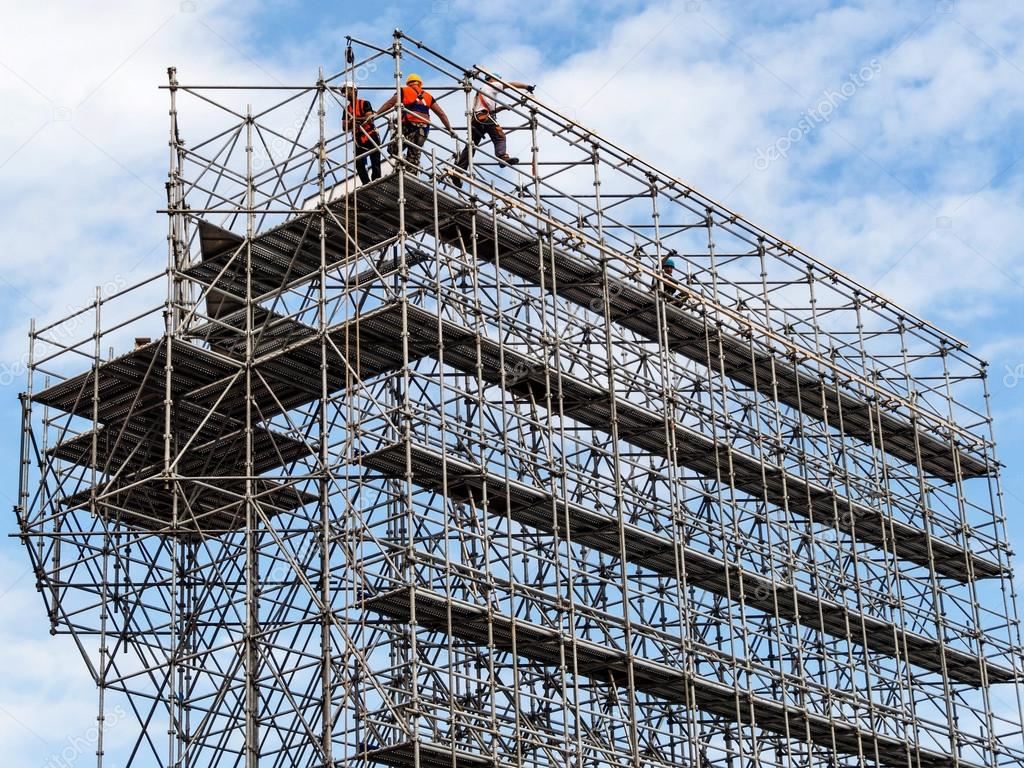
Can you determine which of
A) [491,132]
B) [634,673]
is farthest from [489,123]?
[634,673]

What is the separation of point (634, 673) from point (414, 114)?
36.2 feet

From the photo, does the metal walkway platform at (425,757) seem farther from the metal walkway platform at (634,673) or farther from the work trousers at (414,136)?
the work trousers at (414,136)

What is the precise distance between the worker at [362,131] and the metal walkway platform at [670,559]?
560cm

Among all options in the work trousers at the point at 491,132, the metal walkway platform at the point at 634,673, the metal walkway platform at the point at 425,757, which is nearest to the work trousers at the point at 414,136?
the work trousers at the point at 491,132

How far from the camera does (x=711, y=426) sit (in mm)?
47438

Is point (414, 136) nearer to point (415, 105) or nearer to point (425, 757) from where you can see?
point (415, 105)

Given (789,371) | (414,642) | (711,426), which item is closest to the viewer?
(414,642)

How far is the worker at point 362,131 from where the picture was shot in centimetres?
4141

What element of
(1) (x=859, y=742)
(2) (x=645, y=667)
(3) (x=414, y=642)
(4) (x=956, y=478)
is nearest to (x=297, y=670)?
(3) (x=414, y=642)

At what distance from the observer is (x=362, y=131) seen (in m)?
41.5

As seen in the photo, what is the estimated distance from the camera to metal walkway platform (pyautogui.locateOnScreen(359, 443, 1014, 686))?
130ft

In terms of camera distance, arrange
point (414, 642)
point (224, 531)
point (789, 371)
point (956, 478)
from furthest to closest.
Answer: point (956, 478)
point (789, 371)
point (224, 531)
point (414, 642)

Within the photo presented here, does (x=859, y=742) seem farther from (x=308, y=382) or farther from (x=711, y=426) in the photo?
(x=308, y=382)

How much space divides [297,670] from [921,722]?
Answer: 1702cm
